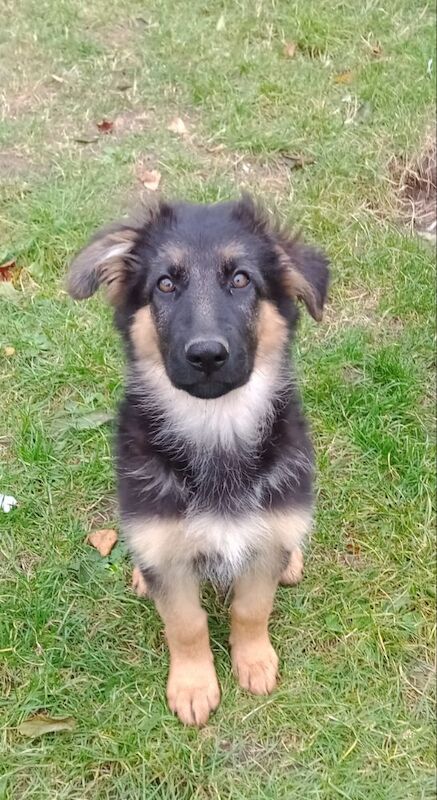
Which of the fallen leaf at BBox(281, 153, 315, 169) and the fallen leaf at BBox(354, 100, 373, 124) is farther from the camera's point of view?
the fallen leaf at BBox(354, 100, 373, 124)

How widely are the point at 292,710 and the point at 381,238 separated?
3.01 m

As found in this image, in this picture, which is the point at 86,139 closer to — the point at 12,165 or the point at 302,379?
the point at 12,165

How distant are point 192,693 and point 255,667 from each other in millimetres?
278

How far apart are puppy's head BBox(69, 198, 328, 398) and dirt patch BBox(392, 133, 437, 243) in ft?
9.27

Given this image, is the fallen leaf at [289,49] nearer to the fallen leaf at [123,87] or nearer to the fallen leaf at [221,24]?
the fallen leaf at [221,24]

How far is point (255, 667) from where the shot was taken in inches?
121

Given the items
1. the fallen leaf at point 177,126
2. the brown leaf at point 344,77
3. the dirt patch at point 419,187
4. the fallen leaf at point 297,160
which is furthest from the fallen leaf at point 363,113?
the fallen leaf at point 177,126

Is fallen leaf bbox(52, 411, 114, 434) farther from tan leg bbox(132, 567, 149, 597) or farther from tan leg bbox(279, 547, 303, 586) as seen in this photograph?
tan leg bbox(279, 547, 303, 586)

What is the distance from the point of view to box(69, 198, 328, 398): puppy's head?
2.34m

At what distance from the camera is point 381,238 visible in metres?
4.87

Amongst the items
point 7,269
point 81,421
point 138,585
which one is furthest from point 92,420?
point 7,269

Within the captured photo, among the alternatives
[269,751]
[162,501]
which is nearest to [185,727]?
[269,751]

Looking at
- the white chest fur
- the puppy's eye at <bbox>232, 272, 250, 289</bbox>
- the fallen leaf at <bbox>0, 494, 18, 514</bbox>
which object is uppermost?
the puppy's eye at <bbox>232, 272, 250, 289</bbox>

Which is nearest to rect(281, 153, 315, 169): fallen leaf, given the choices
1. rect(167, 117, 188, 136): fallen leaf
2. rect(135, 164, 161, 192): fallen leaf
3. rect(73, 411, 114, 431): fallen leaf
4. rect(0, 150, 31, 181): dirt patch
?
rect(167, 117, 188, 136): fallen leaf
